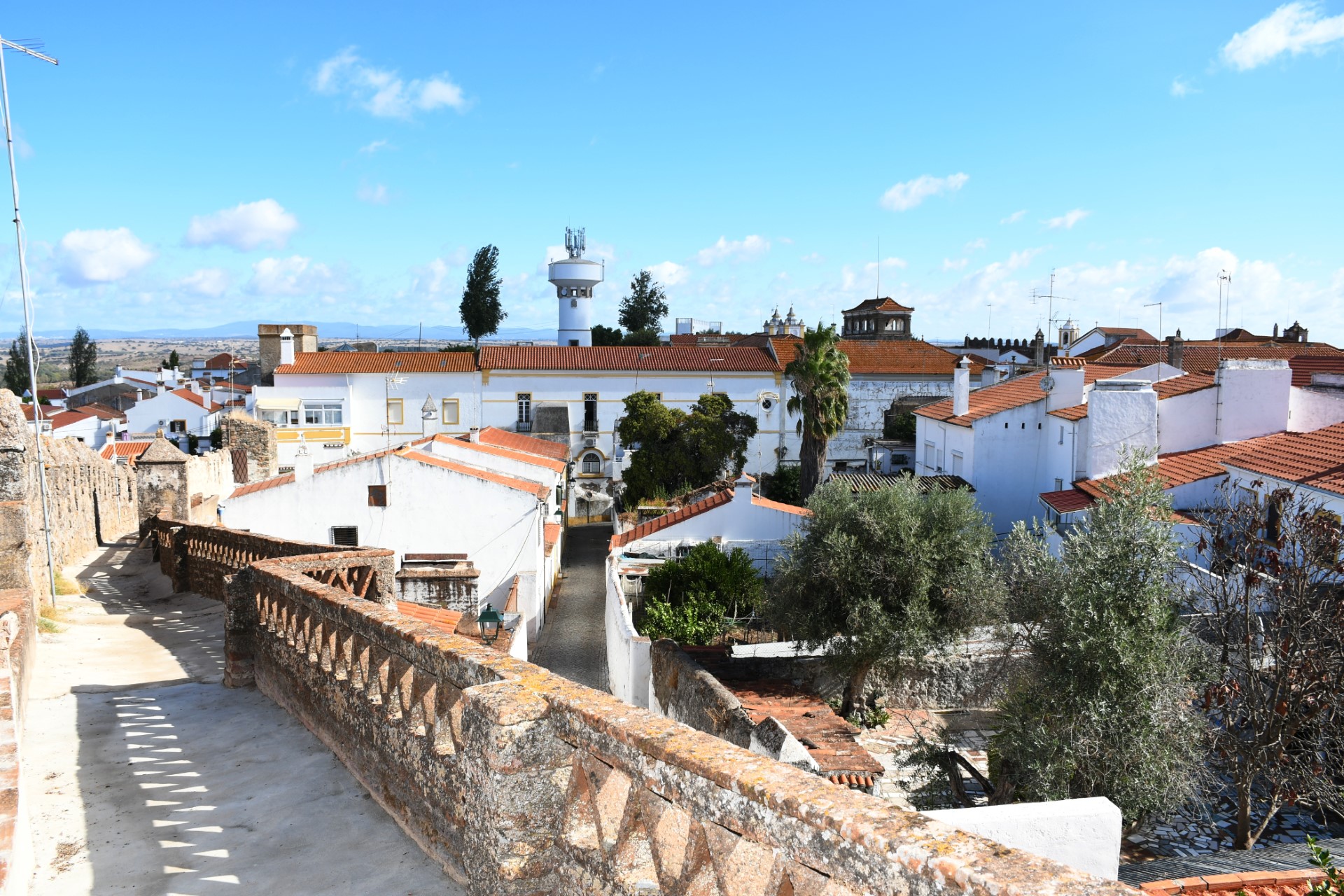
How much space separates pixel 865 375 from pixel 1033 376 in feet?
74.2

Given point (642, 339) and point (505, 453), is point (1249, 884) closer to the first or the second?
point (505, 453)

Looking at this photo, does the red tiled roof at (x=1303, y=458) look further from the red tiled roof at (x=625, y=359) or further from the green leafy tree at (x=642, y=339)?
the green leafy tree at (x=642, y=339)

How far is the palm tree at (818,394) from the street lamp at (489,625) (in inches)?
982

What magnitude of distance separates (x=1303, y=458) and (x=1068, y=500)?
698 centimetres

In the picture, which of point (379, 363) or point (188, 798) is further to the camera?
point (379, 363)

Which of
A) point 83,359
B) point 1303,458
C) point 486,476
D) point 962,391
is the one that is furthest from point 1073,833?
point 83,359

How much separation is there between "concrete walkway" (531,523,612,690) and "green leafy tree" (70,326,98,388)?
256 ft

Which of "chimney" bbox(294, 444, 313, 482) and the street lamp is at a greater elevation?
"chimney" bbox(294, 444, 313, 482)

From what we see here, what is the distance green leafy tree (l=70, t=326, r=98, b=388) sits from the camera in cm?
9488

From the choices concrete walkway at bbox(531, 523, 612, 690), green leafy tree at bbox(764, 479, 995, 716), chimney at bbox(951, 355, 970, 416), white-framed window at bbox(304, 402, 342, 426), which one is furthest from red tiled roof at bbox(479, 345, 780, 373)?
green leafy tree at bbox(764, 479, 995, 716)

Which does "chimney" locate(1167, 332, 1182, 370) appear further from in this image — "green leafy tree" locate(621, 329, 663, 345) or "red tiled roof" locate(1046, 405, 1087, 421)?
"green leafy tree" locate(621, 329, 663, 345)

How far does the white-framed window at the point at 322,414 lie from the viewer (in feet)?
179

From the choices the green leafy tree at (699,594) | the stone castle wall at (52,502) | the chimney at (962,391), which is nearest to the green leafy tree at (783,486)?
the chimney at (962,391)

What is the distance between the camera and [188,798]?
637 cm
